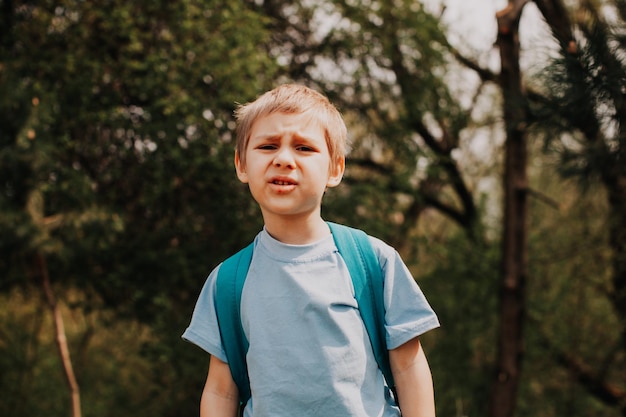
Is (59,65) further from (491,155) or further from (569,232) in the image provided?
(569,232)

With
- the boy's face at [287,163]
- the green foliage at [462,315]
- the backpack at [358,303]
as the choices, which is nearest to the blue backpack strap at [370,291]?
the backpack at [358,303]

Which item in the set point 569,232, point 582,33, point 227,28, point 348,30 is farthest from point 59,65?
point 569,232

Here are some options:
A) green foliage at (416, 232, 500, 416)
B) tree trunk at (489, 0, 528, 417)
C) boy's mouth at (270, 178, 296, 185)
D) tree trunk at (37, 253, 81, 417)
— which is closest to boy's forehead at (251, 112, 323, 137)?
boy's mouth at (270, 178, 296, 185)

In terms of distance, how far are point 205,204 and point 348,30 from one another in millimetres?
2038

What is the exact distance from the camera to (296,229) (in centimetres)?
168

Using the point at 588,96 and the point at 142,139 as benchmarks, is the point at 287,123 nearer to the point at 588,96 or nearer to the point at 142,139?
the point at 588,96

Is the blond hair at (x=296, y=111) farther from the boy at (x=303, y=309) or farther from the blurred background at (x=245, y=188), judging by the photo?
the blurred background at (x=245, y=188)

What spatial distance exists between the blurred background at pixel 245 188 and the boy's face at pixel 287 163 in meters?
2.46

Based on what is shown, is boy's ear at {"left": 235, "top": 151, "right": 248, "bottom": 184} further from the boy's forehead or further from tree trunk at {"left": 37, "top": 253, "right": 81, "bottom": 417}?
tree trunk at {"left": 37, "top": 253, "right": 81, "bottom": 417}

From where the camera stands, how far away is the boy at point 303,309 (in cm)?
154

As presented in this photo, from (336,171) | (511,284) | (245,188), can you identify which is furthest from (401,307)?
(511,284)

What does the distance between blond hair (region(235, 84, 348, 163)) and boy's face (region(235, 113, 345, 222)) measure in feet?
0.05

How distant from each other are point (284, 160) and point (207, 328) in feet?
1.39

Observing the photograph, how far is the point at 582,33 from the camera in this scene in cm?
348
